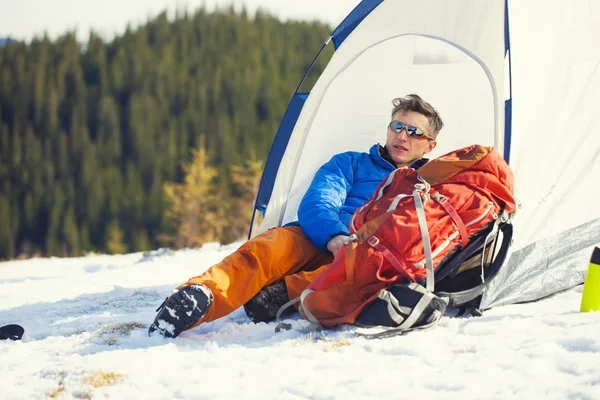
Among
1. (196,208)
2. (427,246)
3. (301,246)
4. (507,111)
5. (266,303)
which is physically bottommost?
(196,208)

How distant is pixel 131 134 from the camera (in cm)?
5031

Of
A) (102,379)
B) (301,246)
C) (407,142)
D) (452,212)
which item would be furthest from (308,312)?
(407,142)

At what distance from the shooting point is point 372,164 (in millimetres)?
3812

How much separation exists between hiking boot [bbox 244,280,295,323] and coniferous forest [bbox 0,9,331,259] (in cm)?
3123

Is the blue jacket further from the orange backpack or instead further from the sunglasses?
the orange backpack

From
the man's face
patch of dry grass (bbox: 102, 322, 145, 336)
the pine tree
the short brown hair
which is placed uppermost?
the short brown hair

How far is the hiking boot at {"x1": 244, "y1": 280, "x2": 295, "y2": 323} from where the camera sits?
307cm

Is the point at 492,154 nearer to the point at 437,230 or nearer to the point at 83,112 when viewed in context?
the point at 437,230

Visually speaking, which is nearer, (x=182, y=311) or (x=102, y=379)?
(x=102, y=379)

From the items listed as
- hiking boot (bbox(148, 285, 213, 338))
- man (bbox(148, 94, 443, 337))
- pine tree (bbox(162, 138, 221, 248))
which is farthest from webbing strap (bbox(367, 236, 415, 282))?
pine tree (bbox(162, 138, 221, 248))

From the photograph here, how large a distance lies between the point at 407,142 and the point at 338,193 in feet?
1.83

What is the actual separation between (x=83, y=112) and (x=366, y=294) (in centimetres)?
5464

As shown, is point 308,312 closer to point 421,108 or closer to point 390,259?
point 390,259

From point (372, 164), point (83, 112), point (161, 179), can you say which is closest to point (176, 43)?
point (83, 112)
